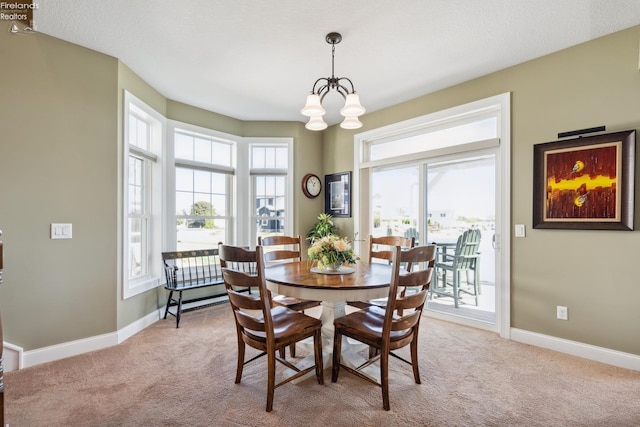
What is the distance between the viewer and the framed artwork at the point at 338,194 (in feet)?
15.8

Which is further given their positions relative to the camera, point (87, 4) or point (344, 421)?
point (87, 4)

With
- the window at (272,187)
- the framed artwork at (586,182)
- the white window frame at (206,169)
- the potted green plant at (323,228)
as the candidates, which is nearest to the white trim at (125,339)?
the framed artwork at (586,182)

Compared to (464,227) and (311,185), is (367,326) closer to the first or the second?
(464,227)

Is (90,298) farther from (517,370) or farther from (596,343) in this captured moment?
(596,343)

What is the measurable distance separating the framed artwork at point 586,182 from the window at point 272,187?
3200mm

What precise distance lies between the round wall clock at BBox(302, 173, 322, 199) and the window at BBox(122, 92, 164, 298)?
2019mm

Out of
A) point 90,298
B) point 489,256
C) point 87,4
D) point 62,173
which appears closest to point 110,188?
point 62,173

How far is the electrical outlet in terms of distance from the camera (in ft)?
9.40

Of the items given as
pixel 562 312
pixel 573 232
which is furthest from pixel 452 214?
pixel 562 312

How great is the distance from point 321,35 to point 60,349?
3.45 m

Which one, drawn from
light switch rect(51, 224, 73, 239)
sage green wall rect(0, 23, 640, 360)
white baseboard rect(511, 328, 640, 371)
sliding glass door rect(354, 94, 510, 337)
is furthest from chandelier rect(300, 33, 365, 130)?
white baseboard rect(511, 328, 640, 371)

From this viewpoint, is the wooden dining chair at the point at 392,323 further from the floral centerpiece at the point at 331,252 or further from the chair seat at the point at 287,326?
the floral centerpiece at the point at 331,252

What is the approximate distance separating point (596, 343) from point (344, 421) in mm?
2347

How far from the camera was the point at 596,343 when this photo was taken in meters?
2.71
